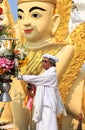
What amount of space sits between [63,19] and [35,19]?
42 cm

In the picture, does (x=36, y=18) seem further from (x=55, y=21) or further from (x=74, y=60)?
(x=74, y=60)

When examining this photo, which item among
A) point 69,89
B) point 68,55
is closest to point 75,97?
point 69,89

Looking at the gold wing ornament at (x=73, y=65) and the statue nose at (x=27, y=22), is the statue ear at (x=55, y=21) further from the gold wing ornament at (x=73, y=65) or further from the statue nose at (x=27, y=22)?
the statue nose at (x=27, y=22)

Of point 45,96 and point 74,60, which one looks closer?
point 45,96

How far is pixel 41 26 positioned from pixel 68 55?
1.47 feet

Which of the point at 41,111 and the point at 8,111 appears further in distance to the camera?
the point at 8,111

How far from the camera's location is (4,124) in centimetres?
493

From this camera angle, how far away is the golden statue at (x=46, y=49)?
197 inches

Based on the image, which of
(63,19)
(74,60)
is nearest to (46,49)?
(74,60)

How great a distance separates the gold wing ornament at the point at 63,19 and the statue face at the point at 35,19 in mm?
205

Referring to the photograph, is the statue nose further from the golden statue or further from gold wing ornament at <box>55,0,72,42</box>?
gold wing ornament at <box>55,0,72,42</box>

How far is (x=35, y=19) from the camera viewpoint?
5.01 meters

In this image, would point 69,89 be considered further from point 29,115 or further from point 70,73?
point 29,115

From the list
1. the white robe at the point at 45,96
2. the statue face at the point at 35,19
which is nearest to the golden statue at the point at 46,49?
the statue face at the point at 35,19
